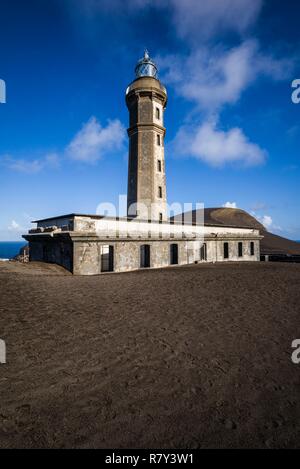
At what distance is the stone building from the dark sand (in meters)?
6.57

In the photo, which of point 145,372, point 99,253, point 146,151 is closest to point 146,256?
point 99,253

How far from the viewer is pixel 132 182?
2305cm

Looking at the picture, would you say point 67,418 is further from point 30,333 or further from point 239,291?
point 239,291

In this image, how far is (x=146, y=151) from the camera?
22828 mm

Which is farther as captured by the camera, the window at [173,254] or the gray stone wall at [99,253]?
the window at [173,254]

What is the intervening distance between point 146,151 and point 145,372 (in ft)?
69.8

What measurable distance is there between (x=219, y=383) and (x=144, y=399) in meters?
1.50

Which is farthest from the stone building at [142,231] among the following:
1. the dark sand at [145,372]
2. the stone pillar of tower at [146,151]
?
the dark sand at [145,372]

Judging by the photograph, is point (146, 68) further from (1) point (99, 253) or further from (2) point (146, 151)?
(1) point (99, 253)

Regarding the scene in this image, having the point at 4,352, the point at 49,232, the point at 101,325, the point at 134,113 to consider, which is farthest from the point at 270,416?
the point at 134,113

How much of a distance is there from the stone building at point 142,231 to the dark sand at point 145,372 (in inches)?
259

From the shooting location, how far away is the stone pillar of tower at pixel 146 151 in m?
22.4

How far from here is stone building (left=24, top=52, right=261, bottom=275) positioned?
1570 centimetres

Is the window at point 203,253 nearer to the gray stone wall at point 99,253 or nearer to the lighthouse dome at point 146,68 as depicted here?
the gray stone wall at point 99,253
